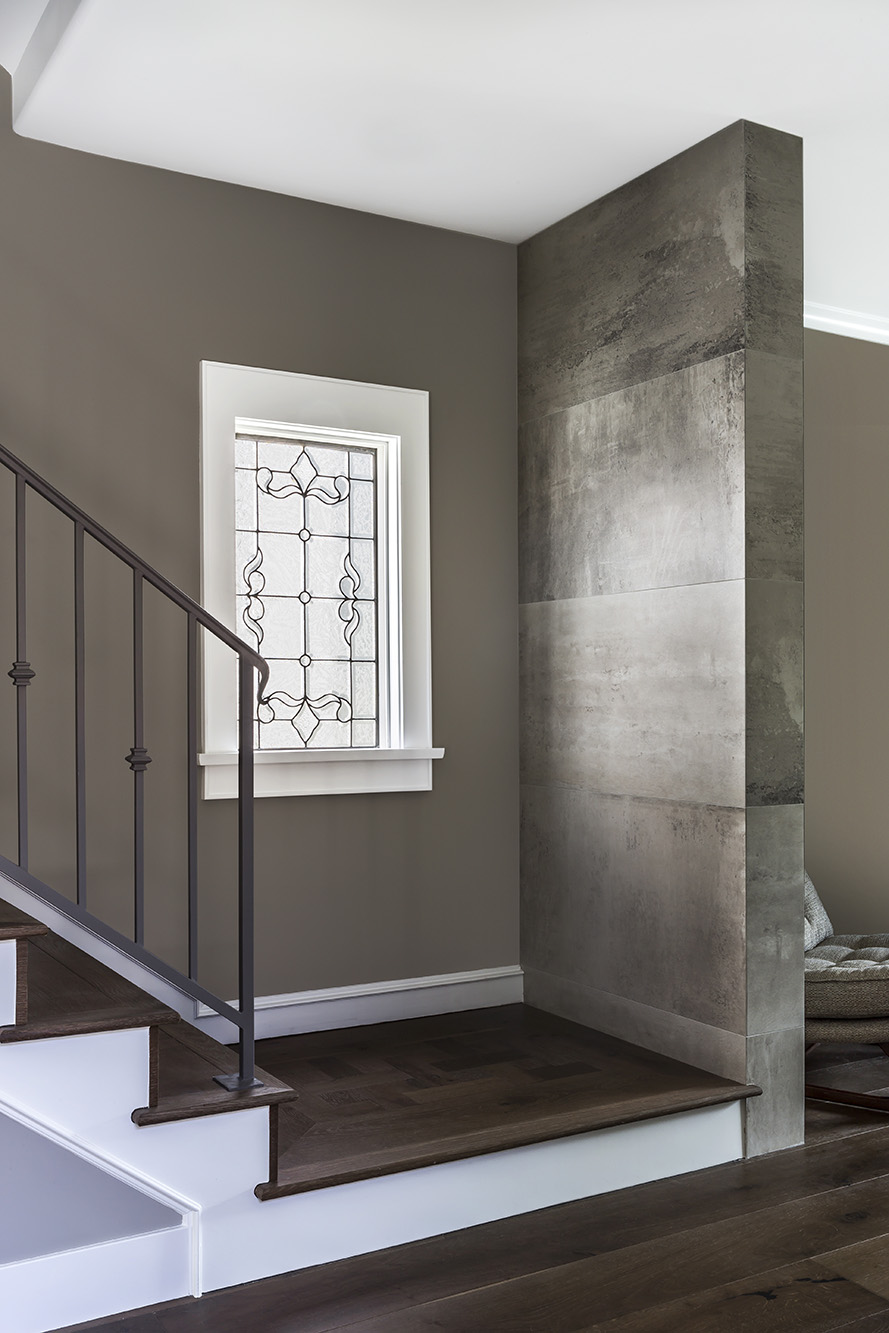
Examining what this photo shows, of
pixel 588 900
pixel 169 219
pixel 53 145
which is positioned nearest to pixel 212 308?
pixel 169 219

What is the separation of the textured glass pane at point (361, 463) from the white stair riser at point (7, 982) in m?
2.13

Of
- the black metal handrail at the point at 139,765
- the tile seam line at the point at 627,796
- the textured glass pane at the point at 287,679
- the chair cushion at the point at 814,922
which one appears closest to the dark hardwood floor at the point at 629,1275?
the black metal handrail at the point at 139,765

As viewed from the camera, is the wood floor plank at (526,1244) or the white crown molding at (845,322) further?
the white crown molding at (845,322)

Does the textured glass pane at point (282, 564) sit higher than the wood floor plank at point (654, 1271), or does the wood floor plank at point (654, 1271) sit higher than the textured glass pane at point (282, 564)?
the textured glass pane at point (282, 564)

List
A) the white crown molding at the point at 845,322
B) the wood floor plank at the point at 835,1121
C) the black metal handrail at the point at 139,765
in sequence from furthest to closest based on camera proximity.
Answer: the white crown molding at the point at 845,322, the wood floor plank at the point at 835,1121, the black metal handrail at the point at 139,765

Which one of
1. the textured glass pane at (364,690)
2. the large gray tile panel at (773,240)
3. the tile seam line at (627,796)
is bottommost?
the tile seam line at (627,796)

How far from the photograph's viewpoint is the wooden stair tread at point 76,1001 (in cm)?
232

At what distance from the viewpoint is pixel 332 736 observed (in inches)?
153

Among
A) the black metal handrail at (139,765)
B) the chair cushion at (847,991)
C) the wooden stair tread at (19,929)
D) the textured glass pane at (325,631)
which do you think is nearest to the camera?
the wooden stair tread at (19,929)

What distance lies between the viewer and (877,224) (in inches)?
159

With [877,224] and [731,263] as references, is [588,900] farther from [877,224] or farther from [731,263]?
[877,224]

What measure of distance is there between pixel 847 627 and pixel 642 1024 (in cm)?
224

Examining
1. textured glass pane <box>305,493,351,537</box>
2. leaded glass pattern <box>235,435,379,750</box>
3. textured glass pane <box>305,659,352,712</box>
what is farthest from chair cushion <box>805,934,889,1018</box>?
textured glass pane <box>305,493,351,537</box>

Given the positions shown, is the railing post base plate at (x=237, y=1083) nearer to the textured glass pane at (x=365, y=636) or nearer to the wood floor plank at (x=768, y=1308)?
the wood floor plank at (x=768, y=1308)
